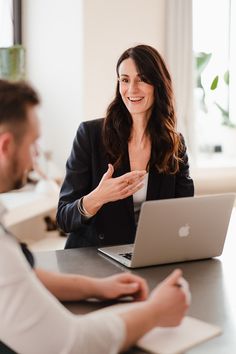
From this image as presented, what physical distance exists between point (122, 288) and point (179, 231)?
42 centimetres

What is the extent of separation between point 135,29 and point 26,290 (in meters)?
3.65

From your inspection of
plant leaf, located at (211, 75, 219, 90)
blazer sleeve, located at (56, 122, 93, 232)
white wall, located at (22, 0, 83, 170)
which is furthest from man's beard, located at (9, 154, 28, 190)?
plant leaf, located at (211, 75, 219, 90)

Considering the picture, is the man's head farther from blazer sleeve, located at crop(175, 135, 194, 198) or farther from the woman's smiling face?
blazer sleeve, located at crop(175, 135, 194, 198)

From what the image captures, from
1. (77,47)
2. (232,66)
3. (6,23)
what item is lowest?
(232,66)

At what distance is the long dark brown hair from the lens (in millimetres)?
2365

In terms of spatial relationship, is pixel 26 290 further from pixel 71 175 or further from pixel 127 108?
pixel 127 108

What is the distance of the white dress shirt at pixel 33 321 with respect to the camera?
3.60 feet

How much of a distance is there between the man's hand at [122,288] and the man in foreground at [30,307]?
226 mm

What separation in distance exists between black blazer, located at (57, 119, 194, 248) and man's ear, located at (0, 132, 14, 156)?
3.47 ft

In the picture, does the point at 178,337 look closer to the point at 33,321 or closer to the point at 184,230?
the point at 33,321

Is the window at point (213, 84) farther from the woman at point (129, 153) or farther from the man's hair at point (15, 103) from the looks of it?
the man's hair at point (15, 103)

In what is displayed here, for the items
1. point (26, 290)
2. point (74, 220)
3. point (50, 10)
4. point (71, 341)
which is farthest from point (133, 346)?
point (50, 10)

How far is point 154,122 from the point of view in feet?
8.16

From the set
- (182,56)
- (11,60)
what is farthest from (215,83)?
(11,60)
